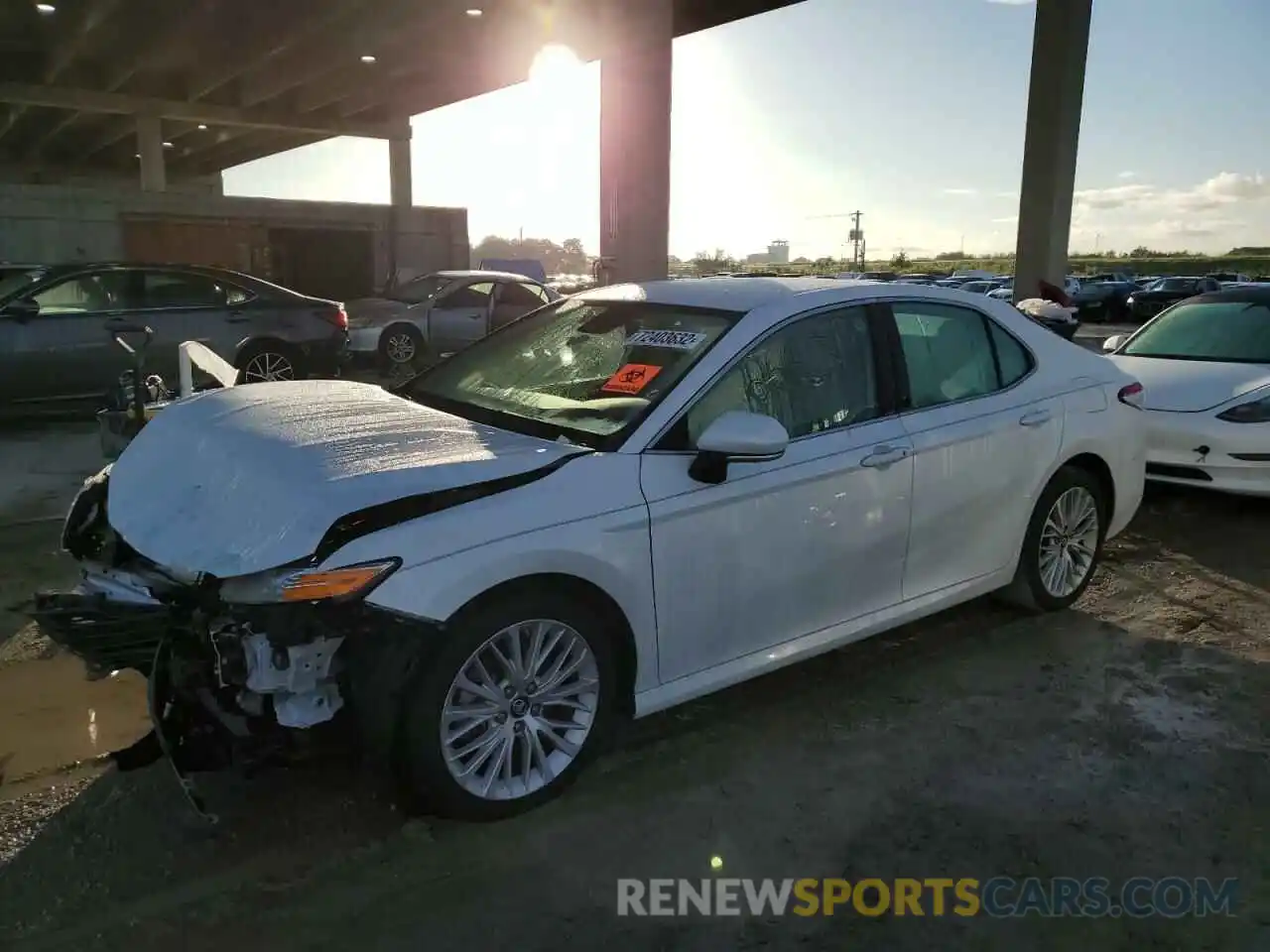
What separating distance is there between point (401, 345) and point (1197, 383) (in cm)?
1041

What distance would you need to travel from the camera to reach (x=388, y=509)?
108 inches

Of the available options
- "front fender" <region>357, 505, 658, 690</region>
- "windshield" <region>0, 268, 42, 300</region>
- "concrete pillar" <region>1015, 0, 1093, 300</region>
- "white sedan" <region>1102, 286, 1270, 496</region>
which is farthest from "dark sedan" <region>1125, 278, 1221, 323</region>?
"front fender" <region>357, 505, 658, 690</region>

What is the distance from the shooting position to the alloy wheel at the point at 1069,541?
4668 mm

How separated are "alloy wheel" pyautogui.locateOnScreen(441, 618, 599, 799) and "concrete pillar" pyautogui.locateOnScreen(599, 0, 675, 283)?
48.0 ft

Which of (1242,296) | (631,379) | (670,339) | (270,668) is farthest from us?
(1242,296)

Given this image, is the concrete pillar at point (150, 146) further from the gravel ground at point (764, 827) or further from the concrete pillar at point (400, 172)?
the gravel ground at point (764, 827)

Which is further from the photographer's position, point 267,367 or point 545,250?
point 545,250

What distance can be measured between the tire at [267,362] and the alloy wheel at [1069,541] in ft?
25.7

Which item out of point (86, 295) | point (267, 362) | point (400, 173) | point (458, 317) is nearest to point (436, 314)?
point (458, 317)

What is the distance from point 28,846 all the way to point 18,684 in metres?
1.25

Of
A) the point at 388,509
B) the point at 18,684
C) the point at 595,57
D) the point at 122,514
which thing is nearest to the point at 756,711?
the point at 388,509

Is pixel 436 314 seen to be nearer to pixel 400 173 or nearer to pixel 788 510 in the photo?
pixel 788 510

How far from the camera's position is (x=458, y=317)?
47.8 ft

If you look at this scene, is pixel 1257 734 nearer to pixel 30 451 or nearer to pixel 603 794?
pixel 603 794
